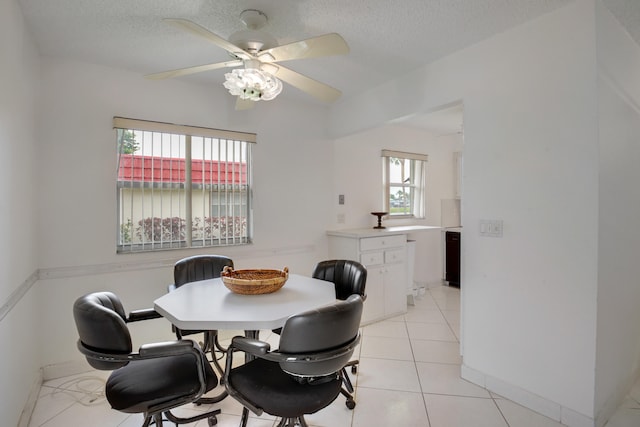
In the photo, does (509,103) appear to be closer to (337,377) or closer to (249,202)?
(337,377)

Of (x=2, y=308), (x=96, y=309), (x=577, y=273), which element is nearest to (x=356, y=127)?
(x=577, y=273)

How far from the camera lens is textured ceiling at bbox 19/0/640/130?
1894 mm

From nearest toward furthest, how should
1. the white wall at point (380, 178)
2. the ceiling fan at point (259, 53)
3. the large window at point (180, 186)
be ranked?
the ceiling fan at point (259, 53) < the large window at point (180, 186) < the white wall at point (380, 178)

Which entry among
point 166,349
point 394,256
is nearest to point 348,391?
point 166,349

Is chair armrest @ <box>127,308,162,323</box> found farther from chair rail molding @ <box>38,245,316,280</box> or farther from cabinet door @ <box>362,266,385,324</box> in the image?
cabinet door @ <box>362,266,385,324</box>

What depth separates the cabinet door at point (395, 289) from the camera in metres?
3.72

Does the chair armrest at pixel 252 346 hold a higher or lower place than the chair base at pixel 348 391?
higher

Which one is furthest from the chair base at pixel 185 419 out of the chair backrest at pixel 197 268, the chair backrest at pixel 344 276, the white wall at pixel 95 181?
the white wall at pixel 95 181

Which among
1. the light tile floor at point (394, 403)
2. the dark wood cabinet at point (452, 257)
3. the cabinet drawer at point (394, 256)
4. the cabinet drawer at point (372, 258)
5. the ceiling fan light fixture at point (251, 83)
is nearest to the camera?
the ceiling fan light fixture at point (251, 83)

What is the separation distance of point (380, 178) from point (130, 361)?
3725 millimetres

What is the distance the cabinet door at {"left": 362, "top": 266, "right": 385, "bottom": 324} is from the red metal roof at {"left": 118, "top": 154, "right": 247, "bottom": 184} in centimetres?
175

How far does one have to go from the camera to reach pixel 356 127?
354 cm

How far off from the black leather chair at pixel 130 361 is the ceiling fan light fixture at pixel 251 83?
4.17 ft

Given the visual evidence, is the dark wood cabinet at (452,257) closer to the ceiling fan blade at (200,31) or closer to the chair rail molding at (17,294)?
the ceiling fan blade at (200,31)
